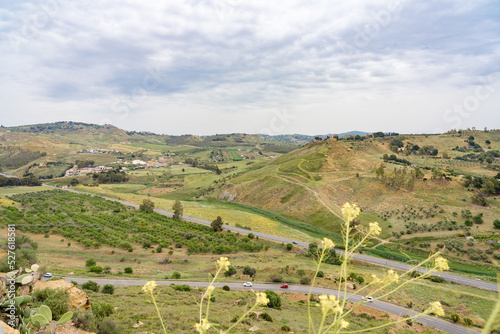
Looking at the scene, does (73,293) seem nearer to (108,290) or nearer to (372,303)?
(108,290)

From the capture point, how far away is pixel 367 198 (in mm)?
72688

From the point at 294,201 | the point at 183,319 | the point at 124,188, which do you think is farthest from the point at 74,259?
the point at 124,188

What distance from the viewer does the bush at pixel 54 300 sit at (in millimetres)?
14023

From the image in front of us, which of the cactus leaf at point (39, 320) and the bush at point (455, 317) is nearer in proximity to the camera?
the cactus leaf at point (39, 320)

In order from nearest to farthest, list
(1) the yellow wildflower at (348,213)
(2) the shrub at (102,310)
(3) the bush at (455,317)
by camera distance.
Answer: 1. (1) the yellow wildflower at (348,213)
2. (2) the shrub at (102,310)
3. (3) the bush at (455,317)

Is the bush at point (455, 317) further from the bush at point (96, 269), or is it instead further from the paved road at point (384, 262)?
the bush at point (96, 269)

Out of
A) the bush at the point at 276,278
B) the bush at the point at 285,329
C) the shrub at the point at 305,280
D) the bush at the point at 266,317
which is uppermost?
the bush at the point at 285,329

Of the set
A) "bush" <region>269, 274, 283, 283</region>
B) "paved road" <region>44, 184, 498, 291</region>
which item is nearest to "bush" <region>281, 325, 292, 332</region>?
"paved road" <region>44, 184, 498, 291</region>

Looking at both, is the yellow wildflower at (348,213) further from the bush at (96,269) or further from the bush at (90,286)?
the bush at (96,269)

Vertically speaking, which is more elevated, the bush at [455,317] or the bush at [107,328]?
the bush at [107,328]

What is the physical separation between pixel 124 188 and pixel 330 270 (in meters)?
105

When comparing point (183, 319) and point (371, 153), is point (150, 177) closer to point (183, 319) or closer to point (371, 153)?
point (371, 153)

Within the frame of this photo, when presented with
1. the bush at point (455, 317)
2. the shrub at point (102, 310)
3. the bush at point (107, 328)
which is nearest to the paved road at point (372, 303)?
the bush at point (455, 317)

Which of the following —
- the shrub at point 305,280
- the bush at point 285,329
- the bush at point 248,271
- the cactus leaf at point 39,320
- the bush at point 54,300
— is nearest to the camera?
the cactus leaf at point 39,320
